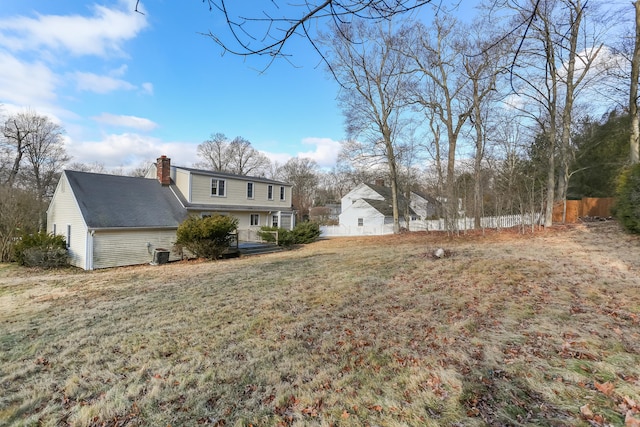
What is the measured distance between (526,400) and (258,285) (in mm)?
6126

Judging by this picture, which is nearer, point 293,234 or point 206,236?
point 206,236

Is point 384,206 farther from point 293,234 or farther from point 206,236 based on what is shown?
point 206,236

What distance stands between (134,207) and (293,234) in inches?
376

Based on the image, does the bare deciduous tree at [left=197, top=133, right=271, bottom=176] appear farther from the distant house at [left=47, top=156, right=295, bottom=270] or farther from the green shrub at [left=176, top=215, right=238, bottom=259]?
the green shrub at [left=176, top=215, right=238, bottom=259]

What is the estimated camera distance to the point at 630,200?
991 centimetres

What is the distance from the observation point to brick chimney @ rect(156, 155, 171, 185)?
1773 cm

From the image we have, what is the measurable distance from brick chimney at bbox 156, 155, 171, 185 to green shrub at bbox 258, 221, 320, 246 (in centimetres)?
641

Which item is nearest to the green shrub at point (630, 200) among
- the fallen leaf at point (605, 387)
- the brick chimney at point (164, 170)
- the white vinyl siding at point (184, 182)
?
the fallen leaf at point (605, 387)

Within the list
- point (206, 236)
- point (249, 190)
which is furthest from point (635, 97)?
point (249, 190)

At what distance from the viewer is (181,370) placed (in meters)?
3.49

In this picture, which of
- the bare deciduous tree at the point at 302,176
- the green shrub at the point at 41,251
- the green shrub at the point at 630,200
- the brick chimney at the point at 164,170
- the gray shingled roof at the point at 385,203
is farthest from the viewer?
the bare deciduous tree at the point at 302,176

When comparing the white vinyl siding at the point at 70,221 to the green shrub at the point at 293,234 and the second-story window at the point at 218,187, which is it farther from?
the green shrub at the point at 293,234

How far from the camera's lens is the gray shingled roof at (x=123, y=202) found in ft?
44.8

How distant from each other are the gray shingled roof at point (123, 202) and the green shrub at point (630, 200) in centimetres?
1872
